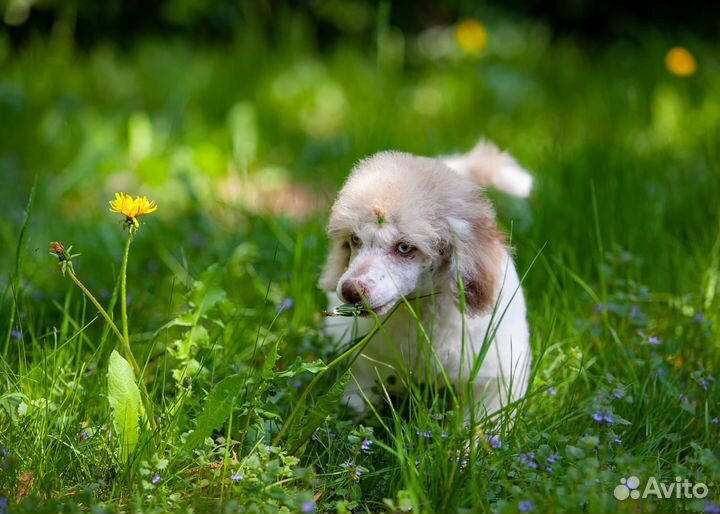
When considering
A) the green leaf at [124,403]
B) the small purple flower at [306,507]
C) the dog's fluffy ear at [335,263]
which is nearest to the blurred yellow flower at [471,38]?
the dog's fluffy ear at [335,263]

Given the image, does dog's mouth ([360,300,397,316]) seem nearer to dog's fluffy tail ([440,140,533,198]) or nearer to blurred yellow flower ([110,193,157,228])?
blurred yellow flower ([110,193,157,228])

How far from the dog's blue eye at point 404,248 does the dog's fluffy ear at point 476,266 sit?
0.37 ft

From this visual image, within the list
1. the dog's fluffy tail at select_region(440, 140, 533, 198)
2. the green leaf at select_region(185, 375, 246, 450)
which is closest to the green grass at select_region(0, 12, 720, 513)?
the green leaf at select_region(185, 375, 246, 450)

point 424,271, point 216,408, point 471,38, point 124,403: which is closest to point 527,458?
point 424,271

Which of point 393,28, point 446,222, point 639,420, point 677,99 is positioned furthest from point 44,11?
point 639,420

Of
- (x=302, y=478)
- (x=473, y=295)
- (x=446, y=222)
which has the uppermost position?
(x=446, y=222)

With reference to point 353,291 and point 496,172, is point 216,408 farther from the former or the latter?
point 496,172

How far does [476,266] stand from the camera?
216 centimetres

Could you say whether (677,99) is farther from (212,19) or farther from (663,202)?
(212,19)

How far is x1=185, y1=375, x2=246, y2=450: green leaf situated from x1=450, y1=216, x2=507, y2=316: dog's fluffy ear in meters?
0.59

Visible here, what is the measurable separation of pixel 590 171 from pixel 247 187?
1.43m

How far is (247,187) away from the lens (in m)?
3.78

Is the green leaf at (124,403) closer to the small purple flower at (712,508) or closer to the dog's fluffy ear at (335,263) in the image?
the dog's fluffy ear at (335,263)

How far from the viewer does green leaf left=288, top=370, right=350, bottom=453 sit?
77.2 inches
